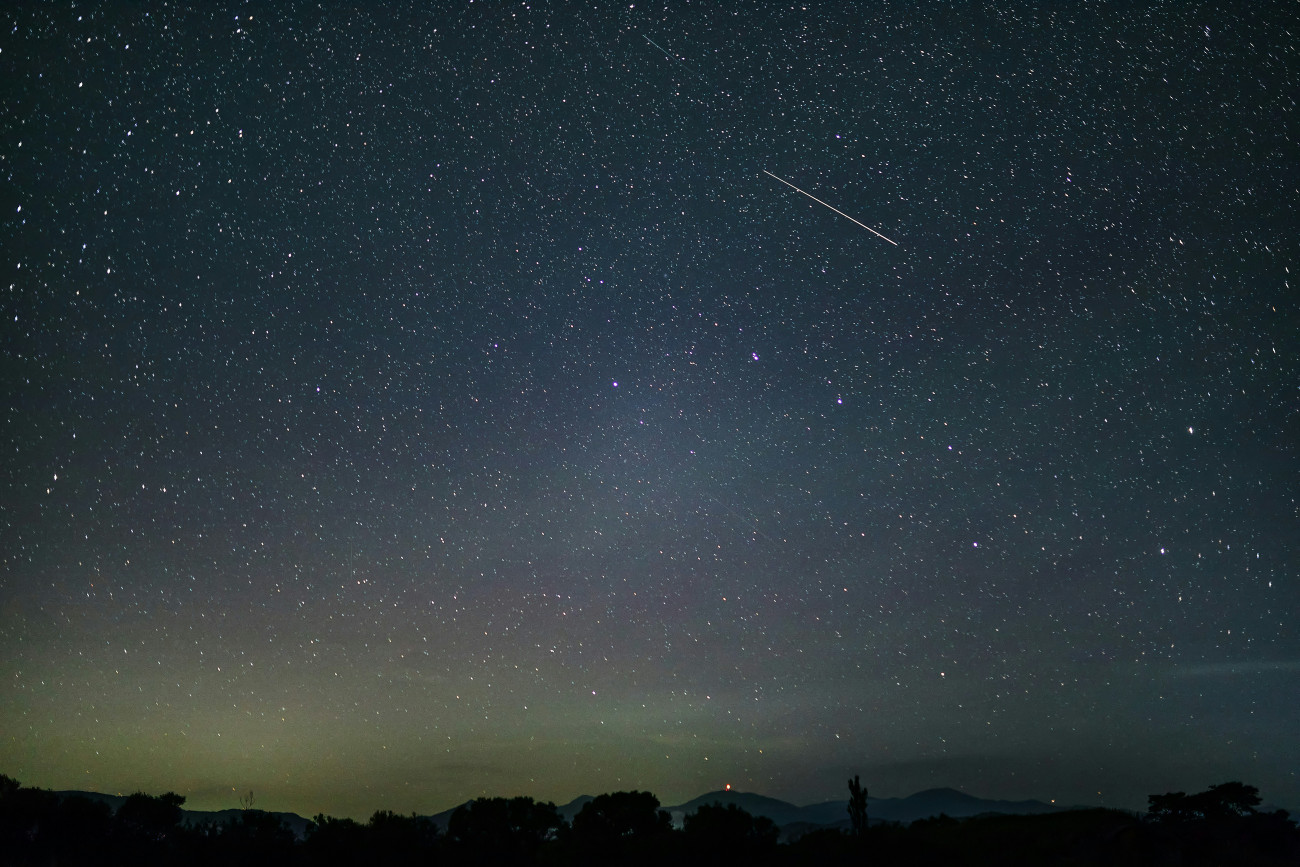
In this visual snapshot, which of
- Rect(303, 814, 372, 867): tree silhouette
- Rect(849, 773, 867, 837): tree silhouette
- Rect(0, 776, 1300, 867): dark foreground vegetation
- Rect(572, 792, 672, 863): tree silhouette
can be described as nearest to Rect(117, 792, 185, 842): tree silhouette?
Rect(0, 776, 1300, 867): dark foreground vegetation

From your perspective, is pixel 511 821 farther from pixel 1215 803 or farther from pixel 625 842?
pixel 1215 803

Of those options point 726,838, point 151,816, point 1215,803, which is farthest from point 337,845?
point 1215,803

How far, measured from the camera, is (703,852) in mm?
21703

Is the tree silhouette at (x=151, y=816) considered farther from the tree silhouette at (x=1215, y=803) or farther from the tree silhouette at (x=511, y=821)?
the tree silhouette at (x=1215, y=803)

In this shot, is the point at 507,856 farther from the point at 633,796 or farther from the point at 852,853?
the point at 633,796

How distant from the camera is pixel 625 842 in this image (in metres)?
→ 24.6

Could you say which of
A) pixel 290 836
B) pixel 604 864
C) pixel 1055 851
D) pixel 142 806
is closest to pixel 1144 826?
pixel 1055 851

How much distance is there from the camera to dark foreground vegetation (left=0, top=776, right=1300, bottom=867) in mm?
19375

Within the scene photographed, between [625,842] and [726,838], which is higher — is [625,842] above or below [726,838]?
below

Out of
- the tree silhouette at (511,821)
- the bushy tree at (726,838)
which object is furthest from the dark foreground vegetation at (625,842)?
the tree silhouette at (511,821)

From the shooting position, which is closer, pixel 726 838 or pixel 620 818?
pixel 726 838

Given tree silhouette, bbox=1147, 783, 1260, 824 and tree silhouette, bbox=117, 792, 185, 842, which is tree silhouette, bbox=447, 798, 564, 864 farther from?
tree silhouette, bbox=1147, 783, 1260, 824

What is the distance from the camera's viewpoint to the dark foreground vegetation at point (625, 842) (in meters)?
19.4

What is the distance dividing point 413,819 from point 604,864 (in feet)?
17.6
